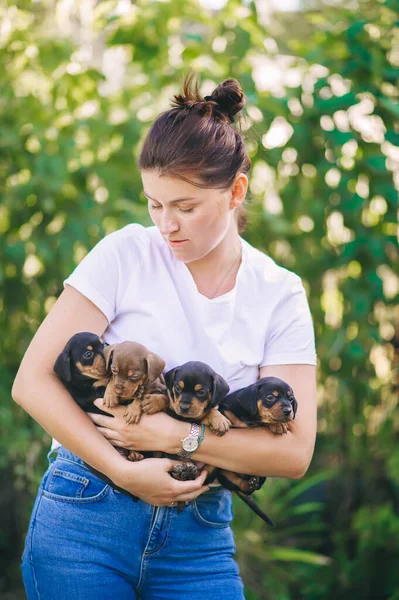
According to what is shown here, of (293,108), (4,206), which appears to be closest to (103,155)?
(4,206)

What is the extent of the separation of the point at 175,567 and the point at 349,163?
2.56m

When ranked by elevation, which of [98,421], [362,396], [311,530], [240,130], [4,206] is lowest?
[311,530]

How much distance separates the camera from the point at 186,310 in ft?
7.20

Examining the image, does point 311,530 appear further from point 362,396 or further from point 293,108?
point 293,108

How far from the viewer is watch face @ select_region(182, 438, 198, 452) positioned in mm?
2016

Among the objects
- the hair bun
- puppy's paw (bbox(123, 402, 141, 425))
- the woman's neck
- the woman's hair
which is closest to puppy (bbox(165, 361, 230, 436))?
puppy's paw (bbox(123, 402, 141, 425))

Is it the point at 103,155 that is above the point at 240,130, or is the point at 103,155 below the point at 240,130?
below

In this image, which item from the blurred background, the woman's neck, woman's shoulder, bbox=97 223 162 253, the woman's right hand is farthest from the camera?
the blurred background

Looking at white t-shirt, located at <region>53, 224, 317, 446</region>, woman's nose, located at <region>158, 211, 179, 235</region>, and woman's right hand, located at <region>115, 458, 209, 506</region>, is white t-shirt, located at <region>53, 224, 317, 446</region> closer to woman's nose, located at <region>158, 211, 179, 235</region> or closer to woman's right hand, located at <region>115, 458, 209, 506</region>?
woman's nose, located at <region>158, 211, 179, 235</region>

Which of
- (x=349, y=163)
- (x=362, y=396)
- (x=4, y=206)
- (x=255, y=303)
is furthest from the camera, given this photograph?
(x=362, y=396)

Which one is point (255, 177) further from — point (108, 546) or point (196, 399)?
point (108, 546)

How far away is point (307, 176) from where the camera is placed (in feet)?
12.9

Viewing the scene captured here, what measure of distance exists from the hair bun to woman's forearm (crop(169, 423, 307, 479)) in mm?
989

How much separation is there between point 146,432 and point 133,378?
0.54ft
